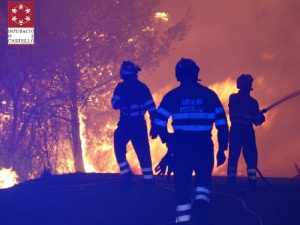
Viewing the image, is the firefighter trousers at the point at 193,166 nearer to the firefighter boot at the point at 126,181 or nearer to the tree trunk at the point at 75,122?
the firefighter boot at the point at 126,181

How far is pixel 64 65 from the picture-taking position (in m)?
16.8

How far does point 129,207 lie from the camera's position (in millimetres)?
7477

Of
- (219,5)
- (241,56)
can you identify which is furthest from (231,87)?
(219,5)

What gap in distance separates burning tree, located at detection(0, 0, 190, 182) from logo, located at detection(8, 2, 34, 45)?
0.77 ft

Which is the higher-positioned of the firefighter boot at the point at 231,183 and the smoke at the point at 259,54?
the smoke at the point at 259,54

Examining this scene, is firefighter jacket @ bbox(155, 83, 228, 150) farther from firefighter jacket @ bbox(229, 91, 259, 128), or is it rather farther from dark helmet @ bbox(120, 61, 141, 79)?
firefighter jacket @ bbox(229, 91, 259, 128)

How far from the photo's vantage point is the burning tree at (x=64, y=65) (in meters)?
16.5

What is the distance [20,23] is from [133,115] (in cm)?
940

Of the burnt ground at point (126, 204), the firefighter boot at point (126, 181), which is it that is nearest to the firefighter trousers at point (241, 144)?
the burnt ground at point (126, 204)

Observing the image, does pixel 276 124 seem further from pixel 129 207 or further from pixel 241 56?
pixel 129 207

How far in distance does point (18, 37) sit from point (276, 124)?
1293 centimetres

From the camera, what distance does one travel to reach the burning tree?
54.0ft

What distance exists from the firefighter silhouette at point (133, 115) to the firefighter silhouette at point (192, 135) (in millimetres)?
2590

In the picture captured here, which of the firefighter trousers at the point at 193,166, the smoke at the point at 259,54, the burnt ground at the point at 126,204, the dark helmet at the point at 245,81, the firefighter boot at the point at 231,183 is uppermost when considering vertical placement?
the smoke at the point at 259,54
